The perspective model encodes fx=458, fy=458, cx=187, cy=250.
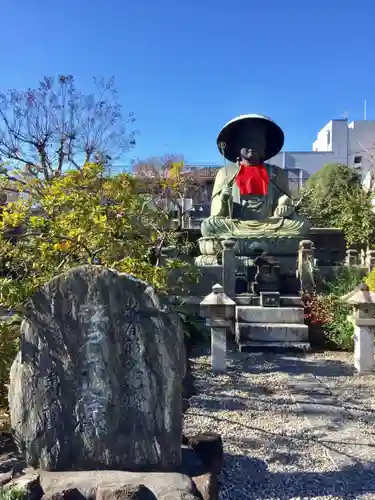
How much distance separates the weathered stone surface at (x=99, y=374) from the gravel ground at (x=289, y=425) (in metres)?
0.73

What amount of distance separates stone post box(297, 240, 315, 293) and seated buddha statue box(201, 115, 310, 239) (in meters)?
0.64

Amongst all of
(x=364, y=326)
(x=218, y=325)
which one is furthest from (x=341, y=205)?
(x=218, y=325)

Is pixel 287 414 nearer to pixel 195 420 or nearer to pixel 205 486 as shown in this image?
pixel 195 420

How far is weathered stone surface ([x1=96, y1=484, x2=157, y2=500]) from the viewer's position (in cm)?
220

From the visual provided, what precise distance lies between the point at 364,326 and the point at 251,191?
5315 millimetres

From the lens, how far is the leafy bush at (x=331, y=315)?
694 centimetres

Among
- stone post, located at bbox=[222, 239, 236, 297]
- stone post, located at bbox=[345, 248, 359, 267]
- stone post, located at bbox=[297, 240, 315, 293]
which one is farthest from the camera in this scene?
stone post, located at bbox=[345, 248, 359, 267]

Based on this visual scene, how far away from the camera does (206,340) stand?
7.39 meters

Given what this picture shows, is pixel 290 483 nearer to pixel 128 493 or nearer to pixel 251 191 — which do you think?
pixel 128 493

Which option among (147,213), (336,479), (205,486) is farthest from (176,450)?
(147,213)

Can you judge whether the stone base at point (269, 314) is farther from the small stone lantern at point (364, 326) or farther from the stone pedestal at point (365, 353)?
the stone pedestal at point (365, 353)

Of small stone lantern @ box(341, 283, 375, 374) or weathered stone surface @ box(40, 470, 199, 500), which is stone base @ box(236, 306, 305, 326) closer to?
small stone lantern @ box(341, 283, 375, 374)

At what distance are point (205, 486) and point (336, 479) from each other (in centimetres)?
107

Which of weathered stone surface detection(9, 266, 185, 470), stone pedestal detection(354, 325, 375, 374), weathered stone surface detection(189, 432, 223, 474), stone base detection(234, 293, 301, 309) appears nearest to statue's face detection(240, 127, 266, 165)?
stone base detection(234, 293, 301, 309)
